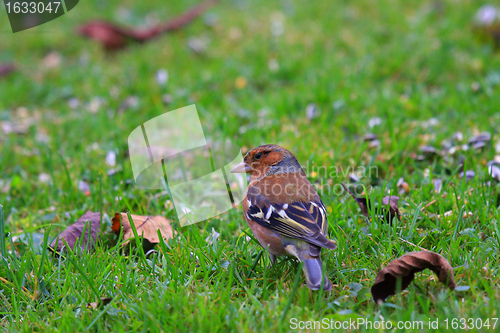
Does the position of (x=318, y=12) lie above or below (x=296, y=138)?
above

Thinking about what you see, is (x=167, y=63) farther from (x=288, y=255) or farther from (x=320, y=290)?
(x=320, y=290)

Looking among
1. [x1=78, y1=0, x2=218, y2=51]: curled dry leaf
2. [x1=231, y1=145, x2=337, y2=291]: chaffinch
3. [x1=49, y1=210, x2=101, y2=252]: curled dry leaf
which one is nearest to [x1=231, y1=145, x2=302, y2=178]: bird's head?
[x1=231, y1=145, x2=337, y2=291]: chaffinch

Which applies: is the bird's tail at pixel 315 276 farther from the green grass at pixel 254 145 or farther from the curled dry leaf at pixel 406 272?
the curled dry leaf at pixel 406 272

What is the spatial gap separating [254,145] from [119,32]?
12.3 ft

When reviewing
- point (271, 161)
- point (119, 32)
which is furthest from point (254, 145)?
point (119, 32)

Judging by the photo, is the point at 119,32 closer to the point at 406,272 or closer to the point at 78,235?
the point at 78,235

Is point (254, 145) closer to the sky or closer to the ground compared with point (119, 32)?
closer to the ground

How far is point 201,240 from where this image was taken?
9.00 ft

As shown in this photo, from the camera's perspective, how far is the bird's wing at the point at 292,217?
7.79 feet

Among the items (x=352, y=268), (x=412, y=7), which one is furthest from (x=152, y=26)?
(x=352, y=268)

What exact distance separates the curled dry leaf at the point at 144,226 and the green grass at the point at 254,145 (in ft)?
0.35

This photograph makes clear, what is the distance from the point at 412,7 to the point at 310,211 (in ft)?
18.4

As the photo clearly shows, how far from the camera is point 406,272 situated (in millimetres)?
2189

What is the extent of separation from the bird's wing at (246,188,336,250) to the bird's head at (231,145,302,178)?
0.37m
